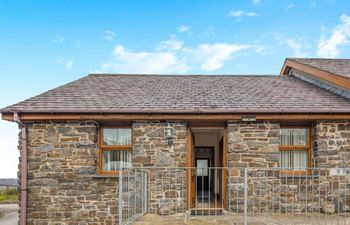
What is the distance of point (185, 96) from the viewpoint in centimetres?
877

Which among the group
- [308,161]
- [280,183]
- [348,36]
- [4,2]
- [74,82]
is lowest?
[280,183]

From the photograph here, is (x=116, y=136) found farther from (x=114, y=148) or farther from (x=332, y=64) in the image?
(x=332, y=64)

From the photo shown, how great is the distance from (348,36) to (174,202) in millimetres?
9330

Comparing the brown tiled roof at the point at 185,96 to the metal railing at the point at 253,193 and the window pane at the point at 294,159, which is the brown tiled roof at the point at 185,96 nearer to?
the window pane at the point at 294,159

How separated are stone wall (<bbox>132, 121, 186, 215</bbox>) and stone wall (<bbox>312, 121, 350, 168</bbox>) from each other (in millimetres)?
3407

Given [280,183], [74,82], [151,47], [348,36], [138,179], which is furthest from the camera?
[151,47]

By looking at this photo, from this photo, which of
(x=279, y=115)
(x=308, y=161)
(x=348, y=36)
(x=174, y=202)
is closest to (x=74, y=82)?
(x=174, y=202)

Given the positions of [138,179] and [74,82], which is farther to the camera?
[74,82]

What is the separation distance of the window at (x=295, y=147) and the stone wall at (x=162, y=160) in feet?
8.76

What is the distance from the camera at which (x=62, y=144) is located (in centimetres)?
766

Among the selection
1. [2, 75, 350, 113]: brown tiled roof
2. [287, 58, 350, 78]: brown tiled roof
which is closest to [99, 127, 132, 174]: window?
[2, 75, 350, 113]: brown tiled roof

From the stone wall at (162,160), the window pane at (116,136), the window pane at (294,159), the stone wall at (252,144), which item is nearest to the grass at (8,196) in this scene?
the window pane at (116,136)

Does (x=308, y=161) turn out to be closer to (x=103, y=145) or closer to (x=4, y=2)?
A: (x=103, y=145)

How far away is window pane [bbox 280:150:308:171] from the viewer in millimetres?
8016
